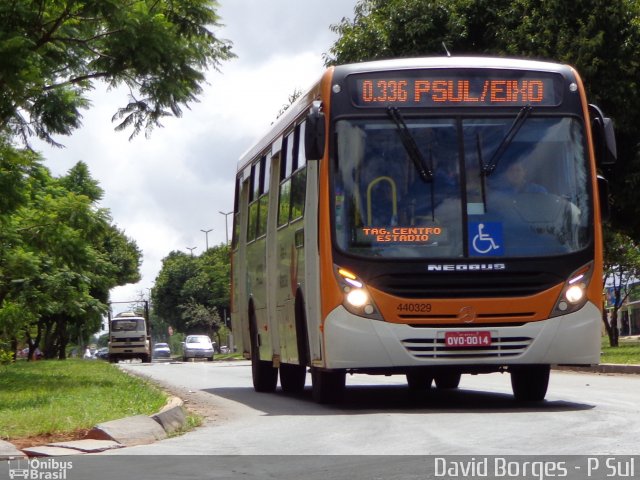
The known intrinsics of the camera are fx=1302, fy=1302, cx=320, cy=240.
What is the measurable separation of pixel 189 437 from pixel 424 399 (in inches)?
206

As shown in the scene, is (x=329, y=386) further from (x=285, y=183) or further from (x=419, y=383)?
(x=419, y=383)

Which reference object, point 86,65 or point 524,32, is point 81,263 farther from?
point 524,32

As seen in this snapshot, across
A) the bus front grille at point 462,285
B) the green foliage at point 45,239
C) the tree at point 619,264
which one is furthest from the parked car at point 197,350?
the bus front grille at point 462,285

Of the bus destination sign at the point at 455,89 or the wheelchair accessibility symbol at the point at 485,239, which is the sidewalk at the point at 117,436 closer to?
the wheelchair accessibility symbol at the point at 485,239

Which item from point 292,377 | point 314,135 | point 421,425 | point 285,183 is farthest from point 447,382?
point 421,425

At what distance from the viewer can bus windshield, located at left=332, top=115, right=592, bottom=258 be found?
13.2 meters

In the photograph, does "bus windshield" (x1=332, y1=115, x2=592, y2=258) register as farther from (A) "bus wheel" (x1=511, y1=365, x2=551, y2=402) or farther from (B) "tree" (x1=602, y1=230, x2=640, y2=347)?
(B) "tree" (x1=602, y1=230, x2=640, y2=347)

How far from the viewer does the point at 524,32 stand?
94.2 ft

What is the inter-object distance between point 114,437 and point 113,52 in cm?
1048

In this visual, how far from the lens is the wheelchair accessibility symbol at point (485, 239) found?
13148 mm

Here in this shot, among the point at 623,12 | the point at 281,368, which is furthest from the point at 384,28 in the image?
the point at 281,368

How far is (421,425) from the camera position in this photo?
11430 millimetres

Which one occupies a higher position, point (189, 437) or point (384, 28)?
point (384, 28)

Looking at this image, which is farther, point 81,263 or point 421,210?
point 81,263
